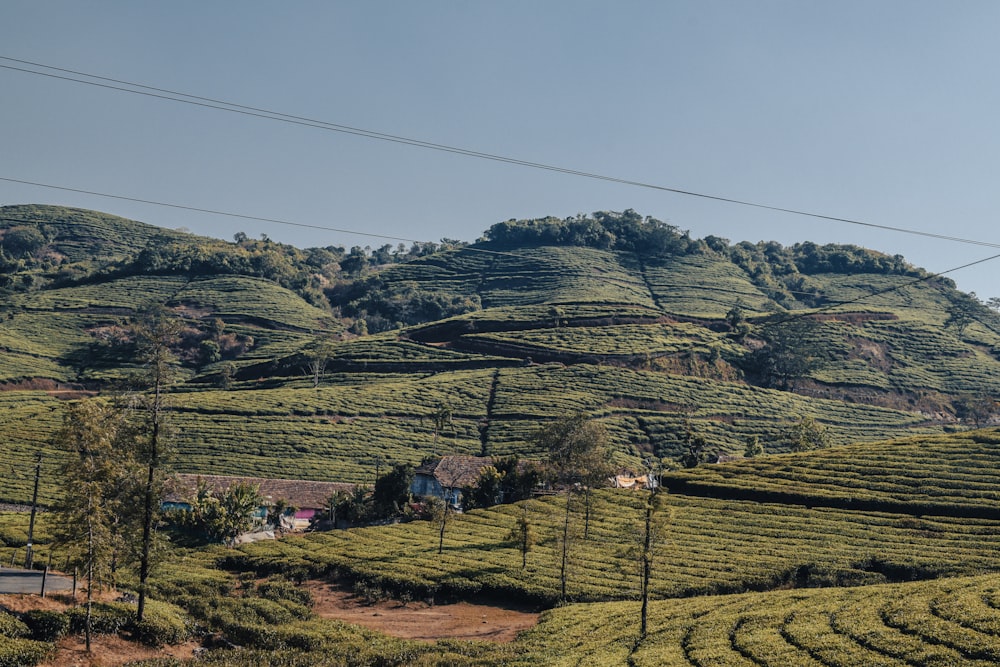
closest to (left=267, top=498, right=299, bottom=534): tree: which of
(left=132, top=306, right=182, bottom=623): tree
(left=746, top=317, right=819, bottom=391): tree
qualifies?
(left=132, top=306, right=182, bottom=623): tree

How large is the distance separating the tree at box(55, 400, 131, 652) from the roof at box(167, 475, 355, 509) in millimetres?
35904

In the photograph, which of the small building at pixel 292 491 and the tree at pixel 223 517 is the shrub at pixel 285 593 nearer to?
the tree at pixel 223 517

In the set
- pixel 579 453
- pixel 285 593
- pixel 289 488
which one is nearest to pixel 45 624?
pixel 285 593

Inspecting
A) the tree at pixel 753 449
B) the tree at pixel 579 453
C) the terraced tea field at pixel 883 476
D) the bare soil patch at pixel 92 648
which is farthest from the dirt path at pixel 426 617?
the tree at pixel 753 449

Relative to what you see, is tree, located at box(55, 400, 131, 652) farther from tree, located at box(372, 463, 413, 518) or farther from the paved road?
tree, located at box(372, 463, 413, 518)

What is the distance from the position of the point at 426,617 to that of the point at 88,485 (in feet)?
66.5

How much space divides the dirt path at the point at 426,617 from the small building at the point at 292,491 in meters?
21.6

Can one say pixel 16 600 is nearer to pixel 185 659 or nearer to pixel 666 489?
pixel 185 659

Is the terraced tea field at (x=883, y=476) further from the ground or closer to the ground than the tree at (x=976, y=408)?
closer to the ground

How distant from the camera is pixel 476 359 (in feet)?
395

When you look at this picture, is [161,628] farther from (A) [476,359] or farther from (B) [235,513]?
(A) [476,359]

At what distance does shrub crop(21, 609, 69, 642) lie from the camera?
28577 millimetres

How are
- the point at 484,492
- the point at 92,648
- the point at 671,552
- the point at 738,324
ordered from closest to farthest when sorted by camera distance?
the point at 92,648 → the point at 671,552 → the point at 484,492 → the point at 738,324

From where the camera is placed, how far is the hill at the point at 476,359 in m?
88.9
